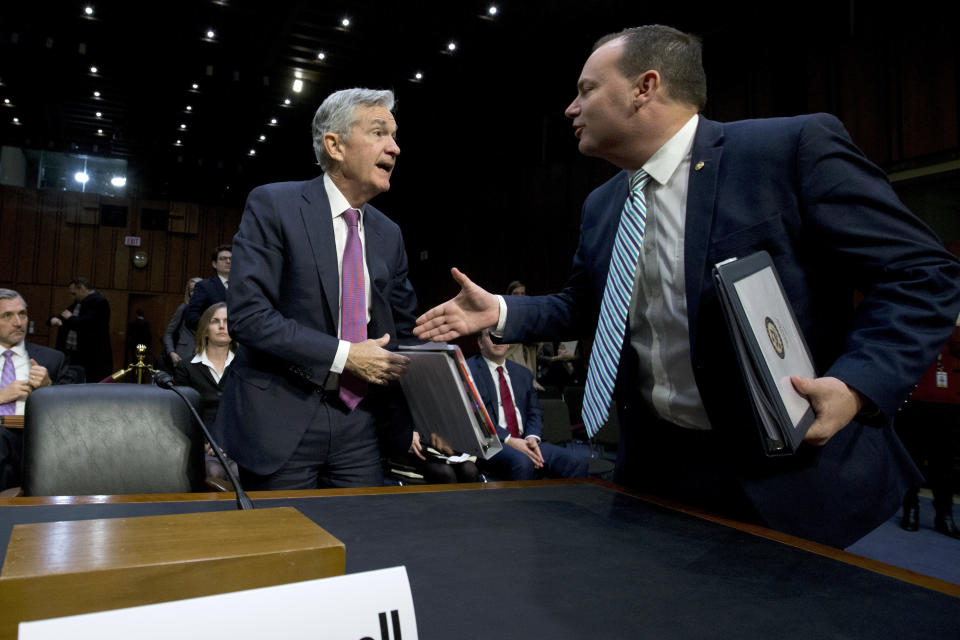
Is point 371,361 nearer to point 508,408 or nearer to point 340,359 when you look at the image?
point 340,359

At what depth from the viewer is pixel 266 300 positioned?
1.52 metres

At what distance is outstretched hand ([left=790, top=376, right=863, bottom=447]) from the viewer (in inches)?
35.1

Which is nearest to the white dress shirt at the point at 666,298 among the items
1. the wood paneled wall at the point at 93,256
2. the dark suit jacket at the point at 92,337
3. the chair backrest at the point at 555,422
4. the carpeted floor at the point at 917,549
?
the carpeted floor at the point at 917,549

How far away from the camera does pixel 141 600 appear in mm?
479

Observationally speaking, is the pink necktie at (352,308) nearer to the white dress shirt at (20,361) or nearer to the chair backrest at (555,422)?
the white dress shirt at (20,361)

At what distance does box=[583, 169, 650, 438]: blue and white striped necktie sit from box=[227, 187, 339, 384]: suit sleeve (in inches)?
24.1

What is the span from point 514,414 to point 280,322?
265 cm

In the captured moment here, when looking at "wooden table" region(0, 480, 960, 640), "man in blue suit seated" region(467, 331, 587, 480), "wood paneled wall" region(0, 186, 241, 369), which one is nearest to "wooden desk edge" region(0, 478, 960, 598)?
"wooden table" region(0, 480, 960, 640)

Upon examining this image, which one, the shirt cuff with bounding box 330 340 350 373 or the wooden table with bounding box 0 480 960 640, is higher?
the shirt cuff with bounding box 330 340 350 373

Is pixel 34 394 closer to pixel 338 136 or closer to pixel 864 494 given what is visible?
pixel 338 136

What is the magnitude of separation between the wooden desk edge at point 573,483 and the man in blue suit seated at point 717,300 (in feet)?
0.27

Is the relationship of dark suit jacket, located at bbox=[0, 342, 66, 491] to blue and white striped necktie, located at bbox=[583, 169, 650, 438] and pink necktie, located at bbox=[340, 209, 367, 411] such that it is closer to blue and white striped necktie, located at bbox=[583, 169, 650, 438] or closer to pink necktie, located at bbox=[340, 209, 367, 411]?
pink necktie, located at bbox=[340, 209, 367, 411]

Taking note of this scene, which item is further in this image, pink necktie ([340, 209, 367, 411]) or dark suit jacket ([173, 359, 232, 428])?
dark suit jacket ([173, 359, 232, 428])

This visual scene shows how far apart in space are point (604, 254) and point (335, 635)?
1109 mm
